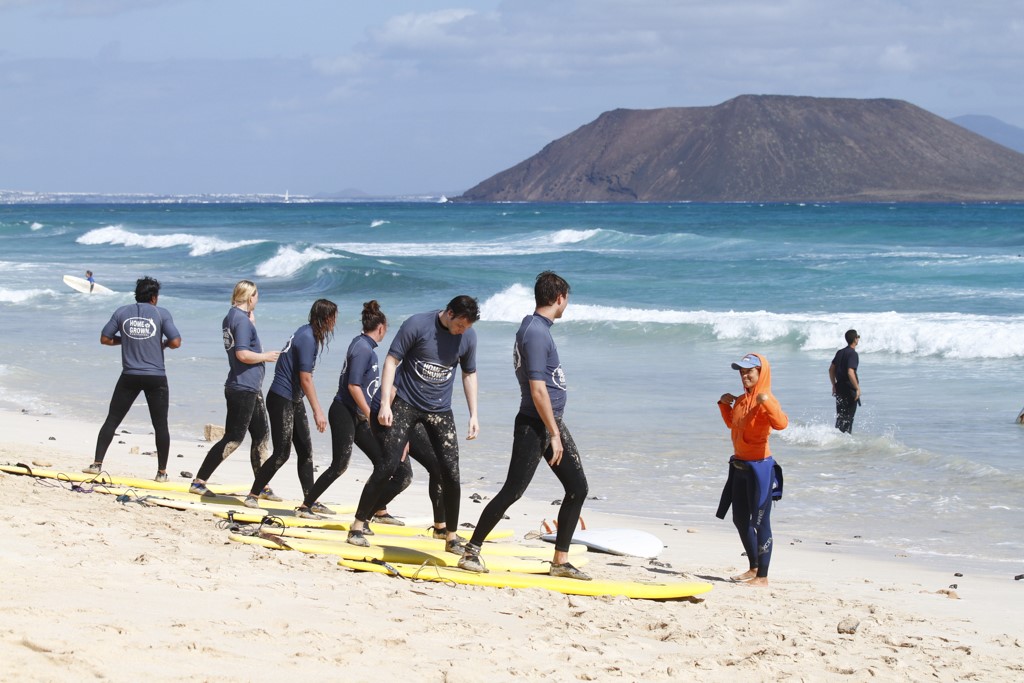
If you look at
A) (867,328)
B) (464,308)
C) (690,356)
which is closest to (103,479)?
(464,308)

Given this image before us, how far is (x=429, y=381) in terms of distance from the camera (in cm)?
642

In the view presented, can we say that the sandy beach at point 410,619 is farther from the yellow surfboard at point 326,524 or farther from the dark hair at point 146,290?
the dark hair at point 146,290

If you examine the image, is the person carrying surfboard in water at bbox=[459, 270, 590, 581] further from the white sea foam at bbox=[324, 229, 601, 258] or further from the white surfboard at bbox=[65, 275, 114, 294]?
the white sea foam at bbox=[324, 229, 601, 258]

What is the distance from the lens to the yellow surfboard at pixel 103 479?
8250 mm

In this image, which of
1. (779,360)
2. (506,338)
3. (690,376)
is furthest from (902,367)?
(506,338)

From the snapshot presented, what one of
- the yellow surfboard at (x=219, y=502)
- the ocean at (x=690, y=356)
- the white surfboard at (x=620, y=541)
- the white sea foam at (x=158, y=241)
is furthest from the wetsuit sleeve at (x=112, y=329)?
the white sea foam at (x=158, y=241)

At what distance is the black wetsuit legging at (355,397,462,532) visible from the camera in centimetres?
642

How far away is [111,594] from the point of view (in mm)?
4980

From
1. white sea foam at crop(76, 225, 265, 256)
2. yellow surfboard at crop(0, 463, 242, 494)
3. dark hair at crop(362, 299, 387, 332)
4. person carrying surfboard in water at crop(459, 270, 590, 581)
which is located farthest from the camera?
white sea foam at crop(76, 225, 265, 256)

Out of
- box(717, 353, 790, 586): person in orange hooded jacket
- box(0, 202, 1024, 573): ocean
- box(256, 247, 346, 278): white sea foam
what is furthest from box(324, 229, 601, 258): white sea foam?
box(717, 353, 790, 586): person in orange hooded jacket

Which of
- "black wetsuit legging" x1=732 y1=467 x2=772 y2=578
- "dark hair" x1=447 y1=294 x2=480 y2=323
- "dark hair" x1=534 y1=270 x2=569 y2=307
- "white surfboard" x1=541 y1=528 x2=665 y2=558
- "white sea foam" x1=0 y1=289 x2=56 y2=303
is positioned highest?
"dark hair" x1=534 y1=270 x2=569 y2=307

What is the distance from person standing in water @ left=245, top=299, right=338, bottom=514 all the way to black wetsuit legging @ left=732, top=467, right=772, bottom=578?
2.59 metres

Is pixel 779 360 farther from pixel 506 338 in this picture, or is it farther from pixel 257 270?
pixel 257 270

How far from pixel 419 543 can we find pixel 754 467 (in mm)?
2016
